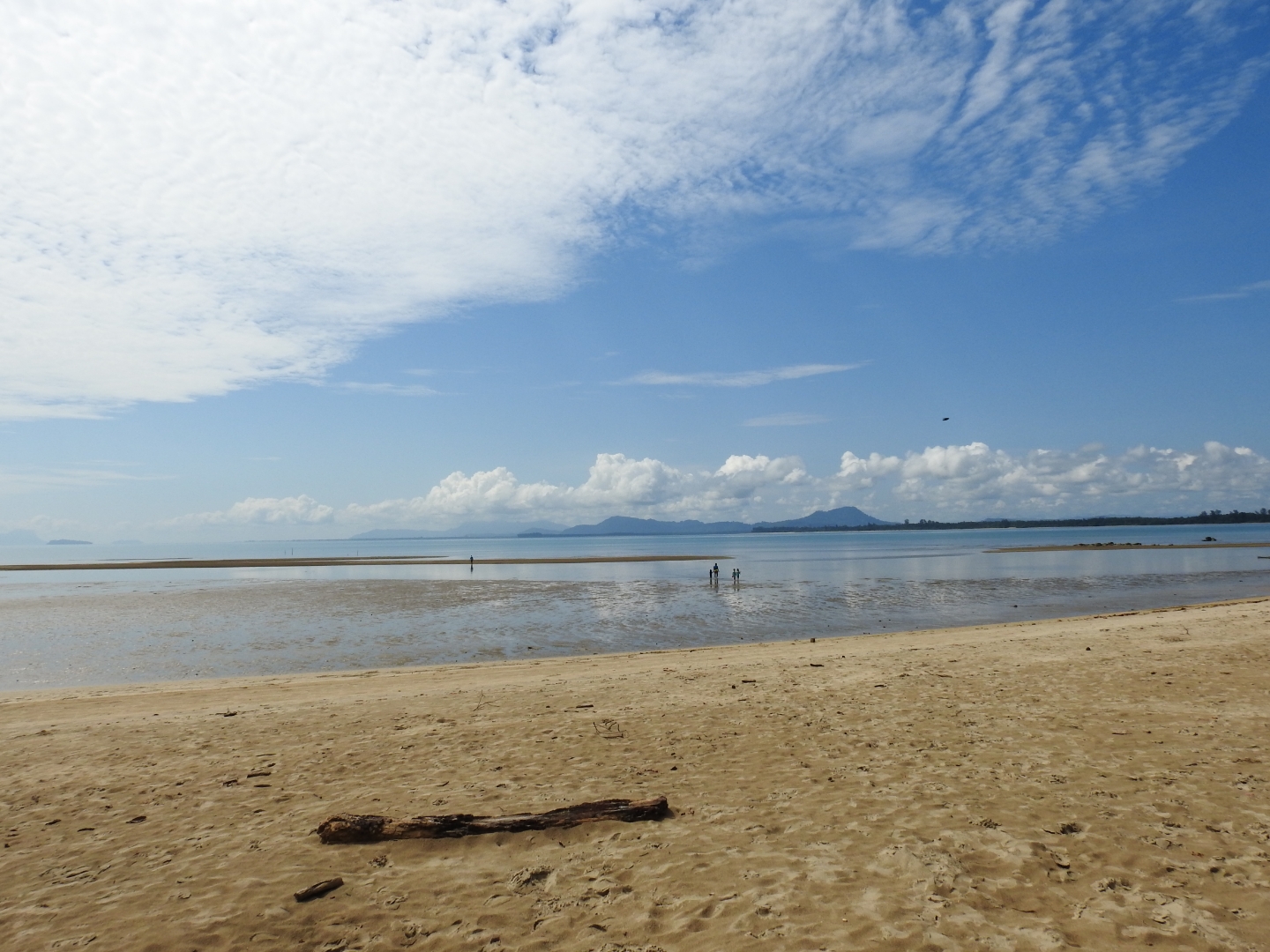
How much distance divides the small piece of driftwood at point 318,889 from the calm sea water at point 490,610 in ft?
57.6

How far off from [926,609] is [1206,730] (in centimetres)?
2685

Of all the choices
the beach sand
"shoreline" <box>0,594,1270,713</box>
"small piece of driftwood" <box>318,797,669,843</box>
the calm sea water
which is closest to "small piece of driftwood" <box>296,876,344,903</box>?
the beach sand

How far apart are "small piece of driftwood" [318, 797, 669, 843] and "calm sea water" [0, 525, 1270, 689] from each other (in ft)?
54.4

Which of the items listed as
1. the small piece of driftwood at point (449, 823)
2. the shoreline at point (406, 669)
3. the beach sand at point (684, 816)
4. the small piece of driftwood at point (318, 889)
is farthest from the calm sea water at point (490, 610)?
the small piece of driftwood at point (318, 889)

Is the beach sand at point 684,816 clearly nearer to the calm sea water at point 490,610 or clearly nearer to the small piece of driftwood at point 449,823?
the small piece of driftwood at point 449,823

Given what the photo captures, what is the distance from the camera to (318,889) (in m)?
6.69

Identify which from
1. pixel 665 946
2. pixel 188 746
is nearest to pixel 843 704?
pixel 665 946

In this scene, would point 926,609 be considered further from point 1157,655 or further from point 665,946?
point 665,946

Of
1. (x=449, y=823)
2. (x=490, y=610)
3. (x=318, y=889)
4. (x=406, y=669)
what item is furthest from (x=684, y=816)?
(x=490, y=610)

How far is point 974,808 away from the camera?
8.18 meters

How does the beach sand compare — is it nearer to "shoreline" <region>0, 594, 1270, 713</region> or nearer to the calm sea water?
"shoreline" <region>0, 594, 1270, 713</region>

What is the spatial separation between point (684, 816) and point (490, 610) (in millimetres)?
32784

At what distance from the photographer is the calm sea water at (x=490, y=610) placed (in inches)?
1012

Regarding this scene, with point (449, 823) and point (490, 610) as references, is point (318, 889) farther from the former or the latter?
point (490, 610)
